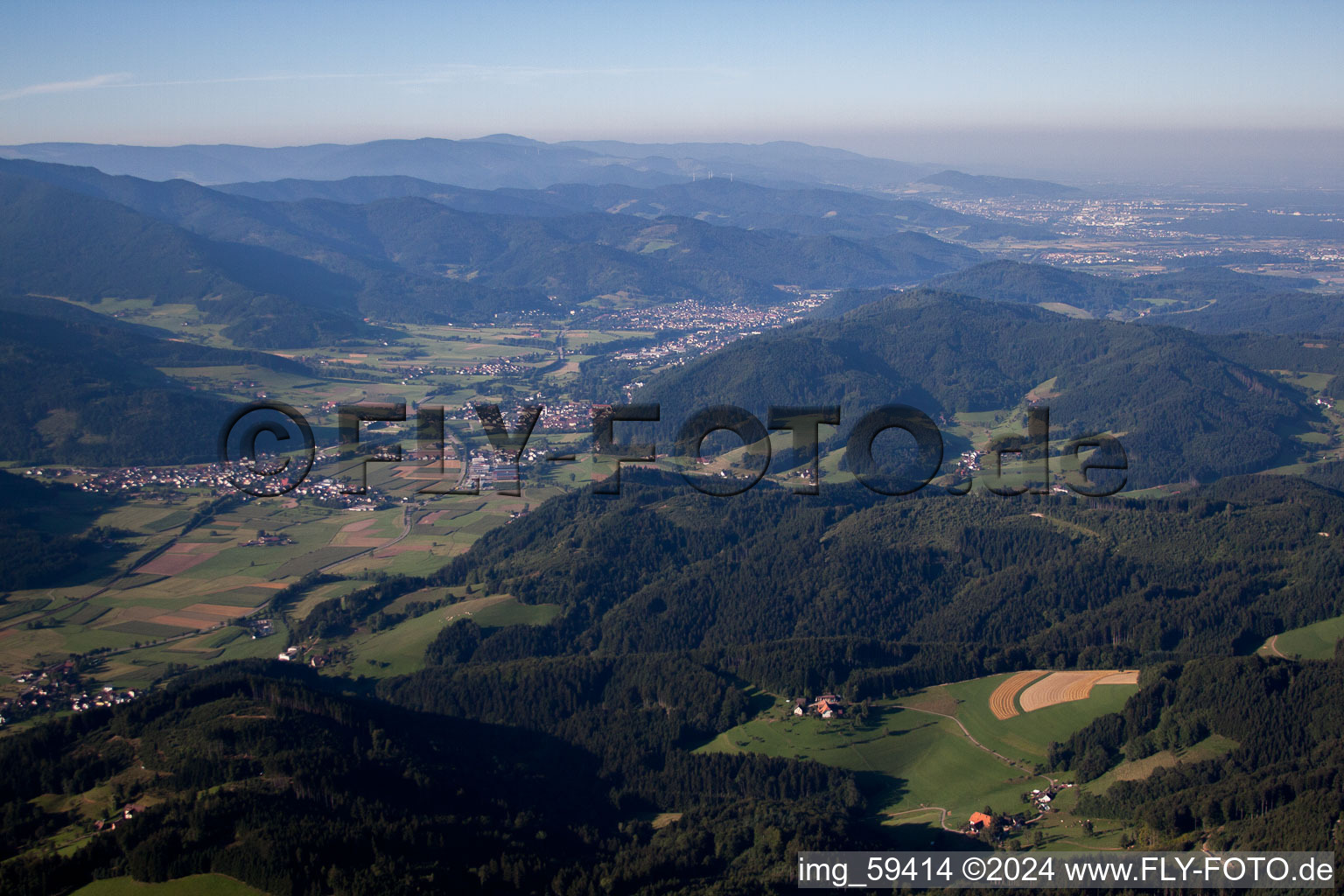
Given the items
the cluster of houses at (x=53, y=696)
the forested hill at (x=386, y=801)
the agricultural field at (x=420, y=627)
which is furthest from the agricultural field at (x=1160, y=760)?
the cluster of houses at (x=53, y=696)

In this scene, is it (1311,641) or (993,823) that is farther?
(1311,641)

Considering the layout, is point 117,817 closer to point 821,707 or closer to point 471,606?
point 821,707

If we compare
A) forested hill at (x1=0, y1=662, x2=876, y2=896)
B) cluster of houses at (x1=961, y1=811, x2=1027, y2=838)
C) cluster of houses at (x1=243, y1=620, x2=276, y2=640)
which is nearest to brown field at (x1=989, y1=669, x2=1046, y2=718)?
cluster of houses at (x1=961, y1=811, x2=1027, y2=838)

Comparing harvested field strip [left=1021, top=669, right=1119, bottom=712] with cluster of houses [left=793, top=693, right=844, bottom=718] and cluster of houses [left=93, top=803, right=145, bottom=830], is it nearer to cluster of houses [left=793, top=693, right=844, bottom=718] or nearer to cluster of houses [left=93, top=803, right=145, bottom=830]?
cluster of houses [left=793, top=693, right=844, bottom=718]

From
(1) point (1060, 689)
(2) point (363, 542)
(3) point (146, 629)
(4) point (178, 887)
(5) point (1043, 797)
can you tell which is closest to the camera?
(4) point (178, 887)

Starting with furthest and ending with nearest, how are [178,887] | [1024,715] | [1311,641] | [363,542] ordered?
[363,542], [1311,641], [1024,715], [178,887]

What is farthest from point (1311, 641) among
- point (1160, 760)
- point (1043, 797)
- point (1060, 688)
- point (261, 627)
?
point (261, 627)
